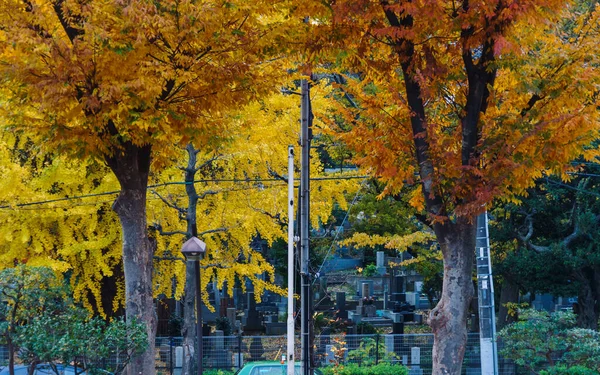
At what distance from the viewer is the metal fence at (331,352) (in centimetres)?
1941

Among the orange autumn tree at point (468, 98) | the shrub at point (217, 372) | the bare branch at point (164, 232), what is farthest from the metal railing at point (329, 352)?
the orange autumn tree at point (468, 98)

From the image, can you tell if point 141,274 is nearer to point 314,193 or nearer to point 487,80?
point 487,80

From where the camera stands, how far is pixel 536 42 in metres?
10.7

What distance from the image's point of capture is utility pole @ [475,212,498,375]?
14.6 m

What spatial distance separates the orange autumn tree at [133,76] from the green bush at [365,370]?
672cm

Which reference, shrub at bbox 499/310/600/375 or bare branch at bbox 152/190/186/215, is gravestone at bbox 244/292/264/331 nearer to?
bare branch at bbox 152/190/186/215

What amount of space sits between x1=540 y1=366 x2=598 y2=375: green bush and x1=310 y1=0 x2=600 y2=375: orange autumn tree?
7479mm

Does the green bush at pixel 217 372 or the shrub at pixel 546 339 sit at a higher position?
the shrub at pixel 546 339

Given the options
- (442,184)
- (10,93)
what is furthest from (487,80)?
(10,93)

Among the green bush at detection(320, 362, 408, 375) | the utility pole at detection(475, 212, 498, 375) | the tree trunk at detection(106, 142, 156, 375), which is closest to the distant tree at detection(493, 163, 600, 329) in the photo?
the green bush at detection(320, 362, 408, 375)

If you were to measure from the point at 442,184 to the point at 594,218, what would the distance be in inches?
489

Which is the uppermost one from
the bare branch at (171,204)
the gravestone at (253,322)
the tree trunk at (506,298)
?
the bare branch at (171,204)

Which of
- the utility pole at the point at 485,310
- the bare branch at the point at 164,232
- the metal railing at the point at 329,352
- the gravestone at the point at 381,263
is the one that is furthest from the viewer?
the gravestone at the point at 381,263

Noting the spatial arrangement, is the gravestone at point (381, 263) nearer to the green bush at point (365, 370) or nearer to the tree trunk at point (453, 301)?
the green bush at point (365, 370)
